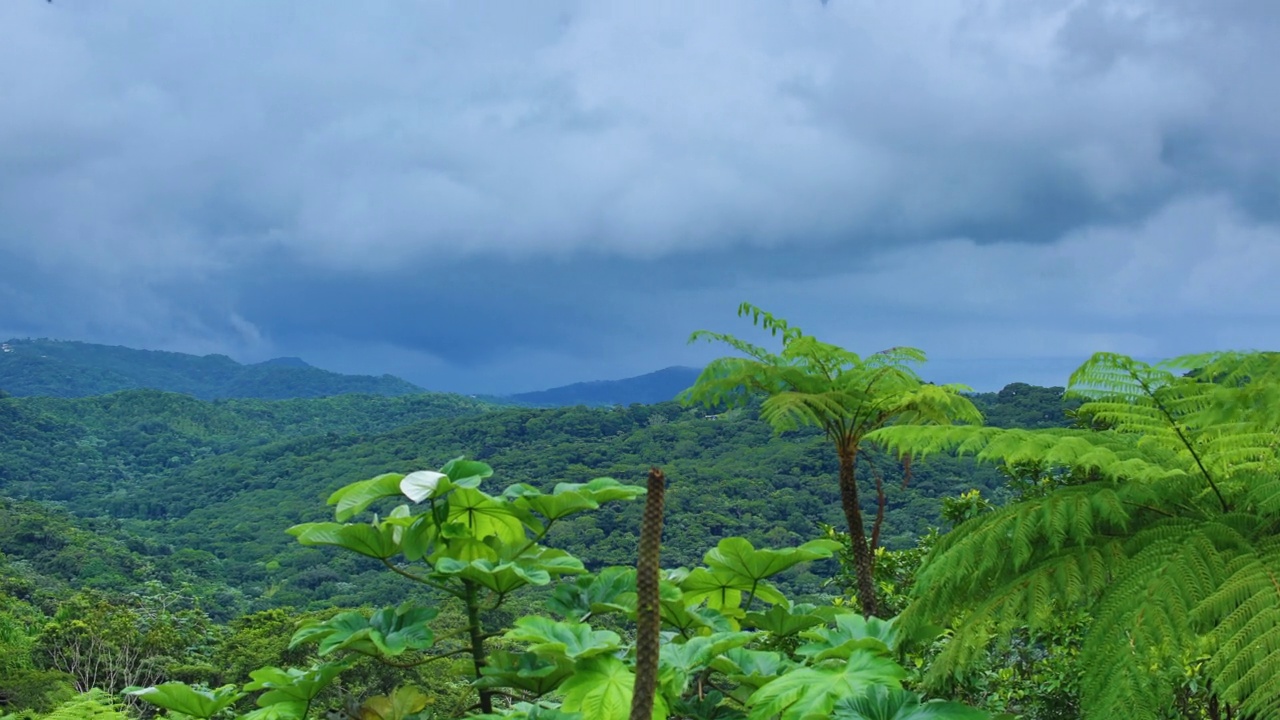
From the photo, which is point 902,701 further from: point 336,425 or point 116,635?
point 336,425

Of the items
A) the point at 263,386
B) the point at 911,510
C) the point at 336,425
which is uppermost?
the point at 263,386

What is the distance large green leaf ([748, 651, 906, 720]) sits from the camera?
1516 mm

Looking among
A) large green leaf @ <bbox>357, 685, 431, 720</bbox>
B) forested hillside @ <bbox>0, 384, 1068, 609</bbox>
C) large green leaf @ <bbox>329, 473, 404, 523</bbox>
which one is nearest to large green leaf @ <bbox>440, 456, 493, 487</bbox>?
large green leaf @ <bbox>329, 473, 404, 523</bbox>

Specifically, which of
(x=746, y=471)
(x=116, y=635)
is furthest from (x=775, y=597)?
(x=746, y=471)

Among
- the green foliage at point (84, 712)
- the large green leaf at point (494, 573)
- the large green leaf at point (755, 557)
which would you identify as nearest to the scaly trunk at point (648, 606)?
the large green leaf at point (494, 573)

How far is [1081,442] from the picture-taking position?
84.4 inches

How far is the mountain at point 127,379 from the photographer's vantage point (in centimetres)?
14338

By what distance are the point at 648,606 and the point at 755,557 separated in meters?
0.98

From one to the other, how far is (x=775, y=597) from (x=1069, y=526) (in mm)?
684

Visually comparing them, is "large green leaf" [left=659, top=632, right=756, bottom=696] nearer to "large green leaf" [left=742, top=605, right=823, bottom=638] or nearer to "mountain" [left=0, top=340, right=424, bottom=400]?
"large green leaf" [left=742, top=605, right=823, bottom=638]

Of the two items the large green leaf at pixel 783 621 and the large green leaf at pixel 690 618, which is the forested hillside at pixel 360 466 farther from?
the large green leaf at pixel 690 618

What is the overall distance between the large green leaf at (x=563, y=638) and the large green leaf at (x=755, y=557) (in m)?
0.38

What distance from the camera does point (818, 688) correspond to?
154cm

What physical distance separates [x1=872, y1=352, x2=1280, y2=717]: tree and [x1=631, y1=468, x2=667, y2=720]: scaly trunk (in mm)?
973
